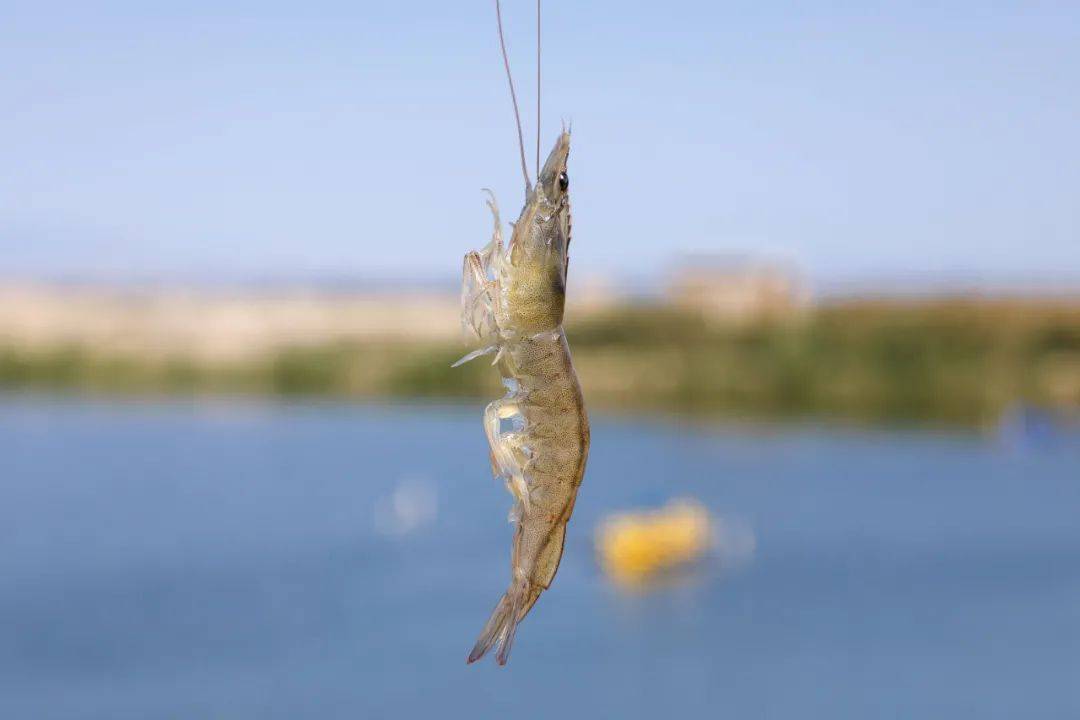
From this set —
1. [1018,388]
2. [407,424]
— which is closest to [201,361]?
[407,424]

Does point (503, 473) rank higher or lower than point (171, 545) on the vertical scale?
higher

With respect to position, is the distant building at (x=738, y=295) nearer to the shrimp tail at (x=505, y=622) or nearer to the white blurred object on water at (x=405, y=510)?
the white blurred object on water at (x=405, y=510)

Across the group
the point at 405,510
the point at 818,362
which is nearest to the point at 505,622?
the point at 405,510

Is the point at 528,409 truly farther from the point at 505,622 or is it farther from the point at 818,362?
the point at 818,362

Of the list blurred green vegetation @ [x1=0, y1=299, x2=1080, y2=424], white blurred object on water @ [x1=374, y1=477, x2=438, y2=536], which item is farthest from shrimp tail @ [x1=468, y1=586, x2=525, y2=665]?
Answer: blurred green vegetation @ [x1=0, y1=299, x2=1080, y2=424]

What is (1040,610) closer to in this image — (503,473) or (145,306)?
(503,473)

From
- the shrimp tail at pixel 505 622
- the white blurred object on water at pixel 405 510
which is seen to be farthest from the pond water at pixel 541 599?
the shrimp tail at pixel 505 622

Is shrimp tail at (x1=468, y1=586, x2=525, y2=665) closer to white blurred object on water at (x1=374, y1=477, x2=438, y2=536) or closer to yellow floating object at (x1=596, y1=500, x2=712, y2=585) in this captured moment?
yellow floating object at (x1=596, y1=500, x2=712, y2=585)
